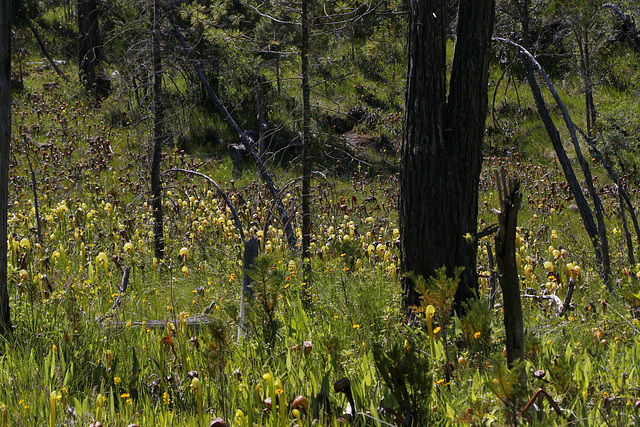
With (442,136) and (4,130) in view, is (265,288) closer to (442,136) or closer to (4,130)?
(442,136)

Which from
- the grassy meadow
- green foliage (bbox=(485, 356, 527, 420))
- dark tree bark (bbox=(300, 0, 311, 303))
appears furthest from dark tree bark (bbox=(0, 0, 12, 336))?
green foliage (bbox=(485, 356, 527, 420))

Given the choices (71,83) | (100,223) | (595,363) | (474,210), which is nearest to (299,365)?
(595,363)

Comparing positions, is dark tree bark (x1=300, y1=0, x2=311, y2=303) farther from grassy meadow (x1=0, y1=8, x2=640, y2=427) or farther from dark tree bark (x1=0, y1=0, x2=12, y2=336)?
dark tree bark (x1=0, y1=0, x2=12, y2=336)

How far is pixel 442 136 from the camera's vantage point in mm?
4484

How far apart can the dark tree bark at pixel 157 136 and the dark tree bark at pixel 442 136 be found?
12.3ft

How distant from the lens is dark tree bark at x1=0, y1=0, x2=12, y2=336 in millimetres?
3988

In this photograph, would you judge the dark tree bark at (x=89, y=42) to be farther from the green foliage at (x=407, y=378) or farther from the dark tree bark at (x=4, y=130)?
the green foliage at (x=407, y=378)

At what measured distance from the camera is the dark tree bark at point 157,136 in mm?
7012

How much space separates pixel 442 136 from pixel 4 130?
3.27 metres

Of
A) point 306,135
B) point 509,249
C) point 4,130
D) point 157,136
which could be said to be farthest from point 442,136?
point 157,136

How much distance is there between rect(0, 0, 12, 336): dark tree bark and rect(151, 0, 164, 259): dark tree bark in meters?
2.96

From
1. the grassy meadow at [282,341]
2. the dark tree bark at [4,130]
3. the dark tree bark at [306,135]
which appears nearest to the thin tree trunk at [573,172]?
the grassy meadow at [282,341]

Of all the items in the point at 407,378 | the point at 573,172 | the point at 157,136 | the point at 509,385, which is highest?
the point at 157,136

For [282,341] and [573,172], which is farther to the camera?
[573,172]
